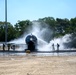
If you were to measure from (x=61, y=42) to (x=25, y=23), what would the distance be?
61298mm

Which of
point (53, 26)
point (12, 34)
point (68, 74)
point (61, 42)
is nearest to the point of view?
point (68, 74)

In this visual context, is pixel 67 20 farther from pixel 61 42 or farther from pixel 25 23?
pixel 61 42

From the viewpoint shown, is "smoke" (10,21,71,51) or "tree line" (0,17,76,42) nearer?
"smoke" (10,21,71,51)

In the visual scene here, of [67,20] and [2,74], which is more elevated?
[67,20]

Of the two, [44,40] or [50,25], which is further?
[50,25]

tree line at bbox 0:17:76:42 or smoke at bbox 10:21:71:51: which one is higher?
tree line at bbox 0:17:76:42

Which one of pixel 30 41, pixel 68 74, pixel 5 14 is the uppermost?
pixel 5 14

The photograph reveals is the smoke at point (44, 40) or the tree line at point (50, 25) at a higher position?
the tree line at point (50, 25)

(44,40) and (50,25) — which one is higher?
(50,25)

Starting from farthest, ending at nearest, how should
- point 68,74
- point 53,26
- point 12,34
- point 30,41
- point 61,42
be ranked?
point 53,26 → point 12,34 → point 61,42 → point 30,41 → point 68,74

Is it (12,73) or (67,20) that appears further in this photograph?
(67,20)

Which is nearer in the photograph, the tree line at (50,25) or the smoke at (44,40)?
the smoke at (44,40)

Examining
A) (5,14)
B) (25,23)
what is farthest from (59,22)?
(5,14)

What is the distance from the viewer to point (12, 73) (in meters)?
16.0
